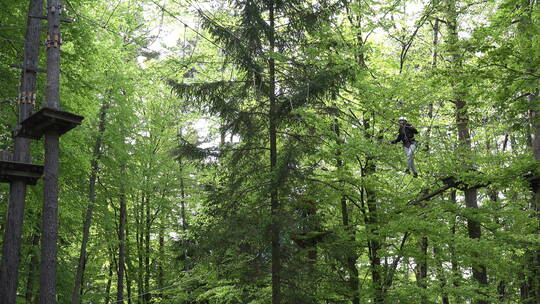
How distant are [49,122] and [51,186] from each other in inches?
43.7

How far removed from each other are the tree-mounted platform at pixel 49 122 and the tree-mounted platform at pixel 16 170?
646 mm

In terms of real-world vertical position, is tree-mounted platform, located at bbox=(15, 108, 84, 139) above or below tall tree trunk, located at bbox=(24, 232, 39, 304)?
above

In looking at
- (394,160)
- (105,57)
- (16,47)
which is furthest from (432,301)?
(16,47)

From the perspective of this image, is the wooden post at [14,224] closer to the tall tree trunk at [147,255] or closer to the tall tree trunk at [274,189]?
the tall tree trunk at [274,189]

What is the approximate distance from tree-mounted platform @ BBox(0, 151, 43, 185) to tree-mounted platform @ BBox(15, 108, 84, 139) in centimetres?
65

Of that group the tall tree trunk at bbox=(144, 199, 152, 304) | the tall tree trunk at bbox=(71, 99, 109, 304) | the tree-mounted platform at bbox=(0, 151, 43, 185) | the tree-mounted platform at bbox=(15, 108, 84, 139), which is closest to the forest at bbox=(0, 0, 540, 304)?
the tree-mounted platform at bbox=(0, 151, 43, 185)

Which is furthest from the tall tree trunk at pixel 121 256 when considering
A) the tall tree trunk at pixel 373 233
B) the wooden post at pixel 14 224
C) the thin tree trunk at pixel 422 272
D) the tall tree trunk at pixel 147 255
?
the thin tree trunk at pixel 422 272

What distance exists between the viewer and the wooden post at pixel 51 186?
798cm

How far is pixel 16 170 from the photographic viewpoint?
29.9ft

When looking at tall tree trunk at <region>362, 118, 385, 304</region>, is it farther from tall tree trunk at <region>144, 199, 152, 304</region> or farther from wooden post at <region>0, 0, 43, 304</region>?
tall tree trunk at <region>144, 199, 152, 304</region>

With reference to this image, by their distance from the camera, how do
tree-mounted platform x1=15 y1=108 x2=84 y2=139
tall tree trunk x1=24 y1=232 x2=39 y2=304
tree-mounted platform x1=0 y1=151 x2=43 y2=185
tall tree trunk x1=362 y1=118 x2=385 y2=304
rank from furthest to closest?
tall tree trunk x1=24 y1=232 x2=39 y2=304, tall tree trunk x1=362 y1=118 x2=385 y2=304, tree-mounted platform x1=0 y1=151 x2=43 y2=185, tree-mounted platform x1=15 y1=108 x2=84 y2=139

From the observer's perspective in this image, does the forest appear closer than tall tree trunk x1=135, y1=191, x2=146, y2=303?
Result: Yes

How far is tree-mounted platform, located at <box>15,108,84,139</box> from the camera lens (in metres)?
8.14

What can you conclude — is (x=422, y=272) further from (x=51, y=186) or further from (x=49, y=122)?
(x=49, y=122)
